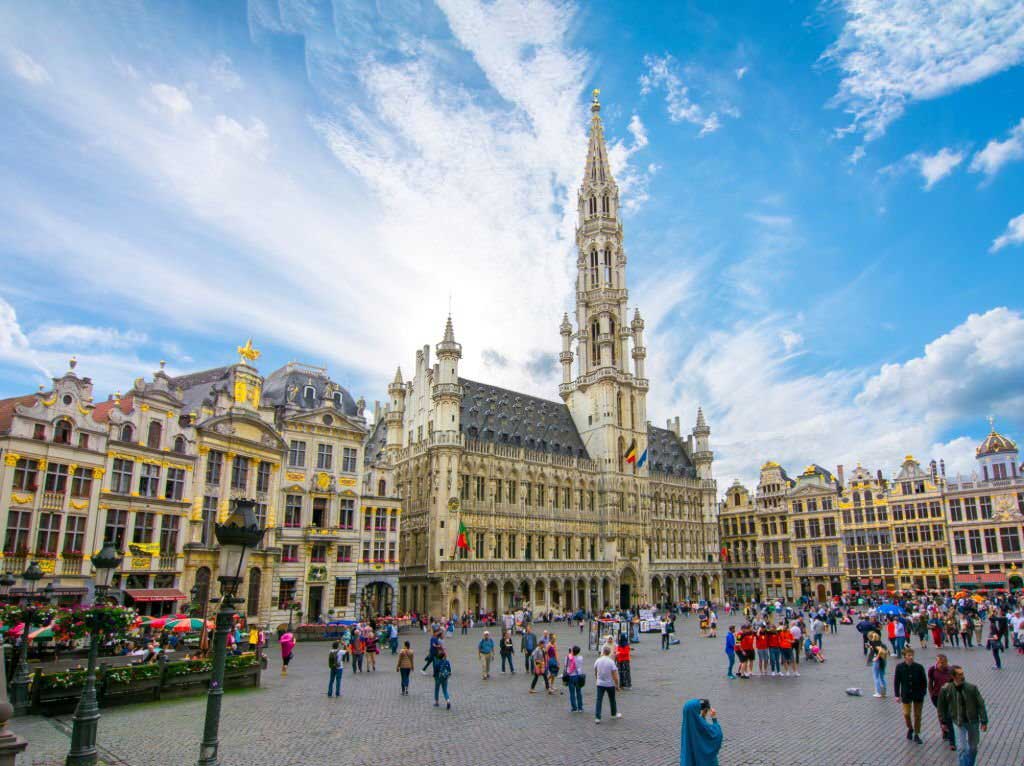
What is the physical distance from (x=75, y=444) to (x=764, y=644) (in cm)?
3205

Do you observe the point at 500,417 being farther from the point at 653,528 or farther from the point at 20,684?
the point at 20,684

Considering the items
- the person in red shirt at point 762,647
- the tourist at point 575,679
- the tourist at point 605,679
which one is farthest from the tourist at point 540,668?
the person in red shirt at point 762,647

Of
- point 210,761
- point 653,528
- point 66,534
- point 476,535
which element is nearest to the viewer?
point 210,761

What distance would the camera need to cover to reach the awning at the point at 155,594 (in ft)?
112

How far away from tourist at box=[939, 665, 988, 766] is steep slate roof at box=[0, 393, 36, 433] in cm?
3586

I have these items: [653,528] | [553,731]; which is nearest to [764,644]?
[553,731]

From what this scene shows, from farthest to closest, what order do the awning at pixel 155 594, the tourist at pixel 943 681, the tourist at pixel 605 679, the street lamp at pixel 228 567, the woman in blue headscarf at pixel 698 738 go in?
1. the awning at pixel 155 594
2. the tourist at pixel 605 679
3. the tourist at pixel 943 681
4. the street lamp at pixel 228 567
5. the woman in blue headscarf at pixel 698 738

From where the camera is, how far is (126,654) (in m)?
27.5

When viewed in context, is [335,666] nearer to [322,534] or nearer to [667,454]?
[322,534]

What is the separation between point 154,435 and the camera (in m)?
37.2

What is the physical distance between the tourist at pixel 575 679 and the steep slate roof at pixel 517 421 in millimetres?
47750

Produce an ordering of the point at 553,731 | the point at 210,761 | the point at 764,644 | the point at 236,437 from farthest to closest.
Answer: the point at 236,437 < the point at 764,644 < the point at 553,731 < the point at 210,761

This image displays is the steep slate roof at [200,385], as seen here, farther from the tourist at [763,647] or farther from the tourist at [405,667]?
the tourist at [763,647]

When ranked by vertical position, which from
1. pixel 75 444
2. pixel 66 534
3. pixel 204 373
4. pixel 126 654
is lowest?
pixel 126 654
